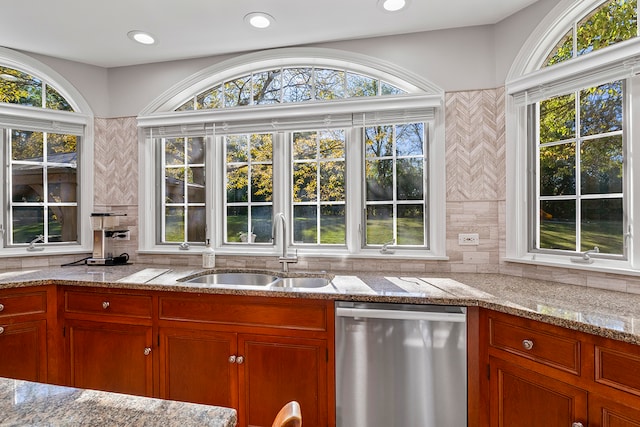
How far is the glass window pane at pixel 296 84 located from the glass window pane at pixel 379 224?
107 cm

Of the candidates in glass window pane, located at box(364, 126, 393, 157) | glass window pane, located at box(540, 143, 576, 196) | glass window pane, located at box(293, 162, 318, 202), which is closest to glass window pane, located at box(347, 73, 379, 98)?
glass window pane, located at box(364, 126, 393, 157)

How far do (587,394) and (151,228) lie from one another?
10.2ft

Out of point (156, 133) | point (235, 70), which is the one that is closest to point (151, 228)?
point (156, 133)

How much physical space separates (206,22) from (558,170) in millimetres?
2559

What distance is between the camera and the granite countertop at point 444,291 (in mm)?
1406

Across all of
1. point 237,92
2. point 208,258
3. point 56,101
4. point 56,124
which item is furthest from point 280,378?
point 56,101

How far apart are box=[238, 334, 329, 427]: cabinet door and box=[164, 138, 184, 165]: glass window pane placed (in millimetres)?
1772

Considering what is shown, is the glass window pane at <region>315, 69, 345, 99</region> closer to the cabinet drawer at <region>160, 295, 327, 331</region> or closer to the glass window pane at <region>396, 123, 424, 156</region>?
the glass window pane at <region>396, 123, 424, 156</region>

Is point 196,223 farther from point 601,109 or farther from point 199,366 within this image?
point 601,109

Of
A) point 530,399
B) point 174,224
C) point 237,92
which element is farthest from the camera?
point 174,224

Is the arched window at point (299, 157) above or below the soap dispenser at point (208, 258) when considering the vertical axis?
above

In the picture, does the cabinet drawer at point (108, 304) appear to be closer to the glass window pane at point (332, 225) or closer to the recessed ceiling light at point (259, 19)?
the glass window pane at point (332, 225)

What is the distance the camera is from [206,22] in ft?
7.71

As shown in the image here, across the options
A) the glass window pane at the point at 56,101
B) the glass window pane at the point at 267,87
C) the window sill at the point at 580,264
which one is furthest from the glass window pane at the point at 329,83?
the glass window pane at the point at 56,101
